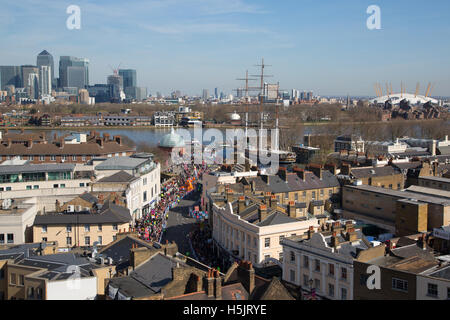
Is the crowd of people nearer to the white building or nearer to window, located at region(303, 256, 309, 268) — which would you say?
the white building

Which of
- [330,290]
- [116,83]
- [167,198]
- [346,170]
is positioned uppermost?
[116,83]

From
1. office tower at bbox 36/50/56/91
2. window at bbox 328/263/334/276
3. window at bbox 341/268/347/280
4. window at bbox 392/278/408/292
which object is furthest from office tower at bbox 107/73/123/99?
window at bbox 392/278/408/292

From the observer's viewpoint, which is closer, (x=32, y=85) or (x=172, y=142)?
(x=172, y=142)

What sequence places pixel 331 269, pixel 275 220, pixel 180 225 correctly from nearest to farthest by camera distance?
1. pixel 331 269
2. pixel 275 220
3. pixel 180 225

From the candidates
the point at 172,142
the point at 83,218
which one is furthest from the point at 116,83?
the point at 83,218

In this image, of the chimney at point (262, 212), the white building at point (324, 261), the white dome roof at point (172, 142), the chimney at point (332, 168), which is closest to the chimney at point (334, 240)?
the white building at point (324, 261)

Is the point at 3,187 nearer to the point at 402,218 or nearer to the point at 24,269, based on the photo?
the point at 24,269

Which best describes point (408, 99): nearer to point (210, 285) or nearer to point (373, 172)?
point (373, 172)
